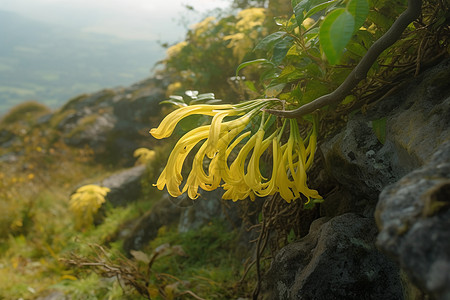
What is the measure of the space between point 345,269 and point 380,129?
479 mm

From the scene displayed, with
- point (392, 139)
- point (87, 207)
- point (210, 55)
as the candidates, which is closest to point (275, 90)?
point (392, 139)

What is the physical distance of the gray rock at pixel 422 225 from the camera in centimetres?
44

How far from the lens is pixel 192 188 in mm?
890

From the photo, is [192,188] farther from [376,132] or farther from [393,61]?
[393,61]

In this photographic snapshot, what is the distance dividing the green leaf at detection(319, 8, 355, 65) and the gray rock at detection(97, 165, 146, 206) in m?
5.18

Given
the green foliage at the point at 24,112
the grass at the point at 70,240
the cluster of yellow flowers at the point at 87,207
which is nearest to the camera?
the grass at the point at 70,240

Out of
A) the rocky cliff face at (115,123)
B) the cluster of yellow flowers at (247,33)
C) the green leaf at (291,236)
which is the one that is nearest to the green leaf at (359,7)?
the green leaf at (291,236)

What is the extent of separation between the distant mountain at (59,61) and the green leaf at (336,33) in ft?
361

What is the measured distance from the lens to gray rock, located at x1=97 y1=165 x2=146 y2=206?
17.3ft

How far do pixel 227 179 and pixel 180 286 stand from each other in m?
1.54

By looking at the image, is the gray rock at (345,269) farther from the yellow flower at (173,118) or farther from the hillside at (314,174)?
the yellow flower at (173,118)

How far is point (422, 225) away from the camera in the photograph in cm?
49

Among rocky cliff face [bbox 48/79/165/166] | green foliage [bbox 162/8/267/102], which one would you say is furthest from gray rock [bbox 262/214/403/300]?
rocky cliff face [bbox 48/79/165/166]

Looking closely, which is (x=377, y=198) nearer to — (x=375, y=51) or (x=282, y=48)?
(x=375, y=51)
